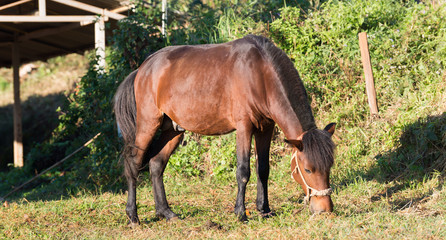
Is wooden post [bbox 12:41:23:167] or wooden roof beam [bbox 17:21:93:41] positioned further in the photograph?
wooden post [bbox 12:41:23:167]

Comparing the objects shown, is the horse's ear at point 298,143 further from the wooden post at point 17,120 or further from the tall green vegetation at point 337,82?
the wooden post at point 17,120

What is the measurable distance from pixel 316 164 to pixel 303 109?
585 mm

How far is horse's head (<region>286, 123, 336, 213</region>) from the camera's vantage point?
415cm

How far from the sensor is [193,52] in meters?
5.48

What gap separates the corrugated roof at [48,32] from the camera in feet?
31.3

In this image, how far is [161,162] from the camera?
5695 mm

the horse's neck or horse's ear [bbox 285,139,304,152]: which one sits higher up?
the horse's neck

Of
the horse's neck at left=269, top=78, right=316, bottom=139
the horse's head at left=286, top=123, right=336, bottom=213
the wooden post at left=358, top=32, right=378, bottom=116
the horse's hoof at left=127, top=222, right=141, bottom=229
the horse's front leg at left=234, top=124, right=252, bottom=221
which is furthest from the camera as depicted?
the wooden post at left=358, top=32, right=378, bottom=116

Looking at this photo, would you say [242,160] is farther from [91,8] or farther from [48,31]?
[48,31]

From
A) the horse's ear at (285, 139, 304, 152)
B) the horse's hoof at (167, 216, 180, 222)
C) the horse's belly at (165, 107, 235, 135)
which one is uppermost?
the horse's belly at (165, 107, 235, 135)

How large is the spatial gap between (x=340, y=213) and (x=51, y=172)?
7.37 m

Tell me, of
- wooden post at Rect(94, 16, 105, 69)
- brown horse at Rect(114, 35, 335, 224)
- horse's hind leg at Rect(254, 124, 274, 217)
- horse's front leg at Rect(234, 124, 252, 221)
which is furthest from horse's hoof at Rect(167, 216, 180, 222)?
wooden post at Rect(94, 16, 105, 69)

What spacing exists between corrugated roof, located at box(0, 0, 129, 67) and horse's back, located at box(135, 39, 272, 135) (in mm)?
3992

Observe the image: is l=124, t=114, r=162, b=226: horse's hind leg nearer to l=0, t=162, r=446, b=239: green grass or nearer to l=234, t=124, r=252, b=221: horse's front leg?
l=0, t=162, r=446, b=239: green grass
